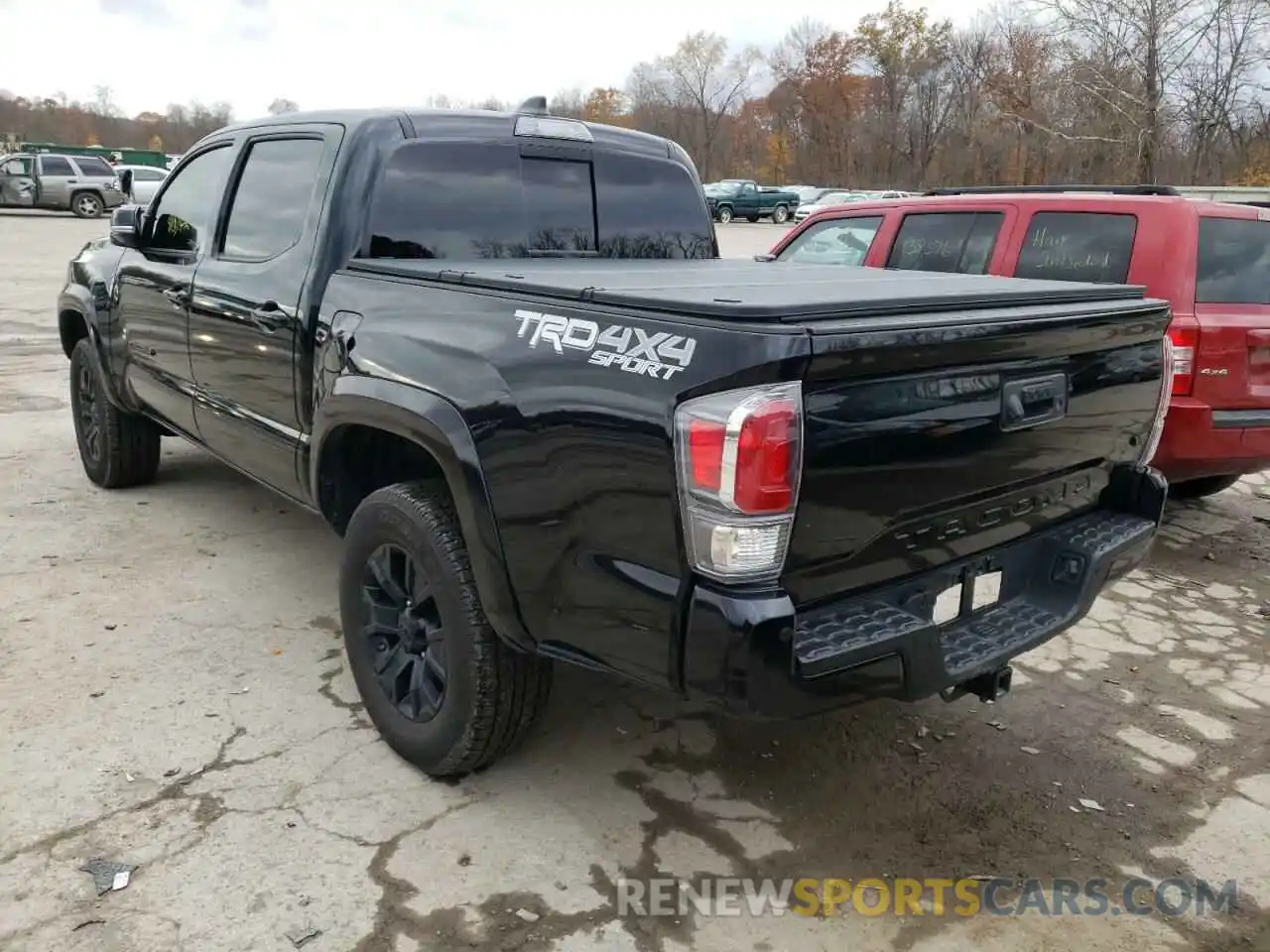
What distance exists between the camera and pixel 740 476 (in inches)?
76.9

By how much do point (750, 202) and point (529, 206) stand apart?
125 ft

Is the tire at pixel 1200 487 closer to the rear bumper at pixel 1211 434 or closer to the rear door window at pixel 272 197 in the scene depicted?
the rear bumper at pixel 1211 434

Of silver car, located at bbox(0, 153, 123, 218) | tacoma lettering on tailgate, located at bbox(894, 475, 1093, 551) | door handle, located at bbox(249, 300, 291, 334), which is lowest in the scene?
tacoma lettering on tailgate, located at bbox(894, 475, 1093, 551)

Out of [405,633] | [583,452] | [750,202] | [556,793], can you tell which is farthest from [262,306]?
[750,202]

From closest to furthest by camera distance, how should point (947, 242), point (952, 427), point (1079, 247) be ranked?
1. point (952, 427)
2. point (1079, 247)
3. point (947, 242)

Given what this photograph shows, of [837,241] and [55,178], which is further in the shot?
[55,178]

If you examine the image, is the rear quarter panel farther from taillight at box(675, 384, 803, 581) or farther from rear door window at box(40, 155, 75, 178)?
rear door window at box(40, 155, 75, 178)

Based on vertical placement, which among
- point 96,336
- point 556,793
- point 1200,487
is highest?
point 96,336

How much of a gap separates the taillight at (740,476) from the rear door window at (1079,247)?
3827 millimetres

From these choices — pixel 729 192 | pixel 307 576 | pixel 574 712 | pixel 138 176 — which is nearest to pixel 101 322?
pixel 307 576

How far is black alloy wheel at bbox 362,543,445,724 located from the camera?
2863 mm

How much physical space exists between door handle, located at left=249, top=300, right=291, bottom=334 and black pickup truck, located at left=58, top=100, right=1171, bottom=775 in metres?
0.03

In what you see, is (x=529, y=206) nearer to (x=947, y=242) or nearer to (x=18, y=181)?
(x=947, y=242)

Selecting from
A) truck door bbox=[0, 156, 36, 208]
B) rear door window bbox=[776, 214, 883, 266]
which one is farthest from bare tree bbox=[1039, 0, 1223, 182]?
truck door bbox=[0, 156, 36, 208]
